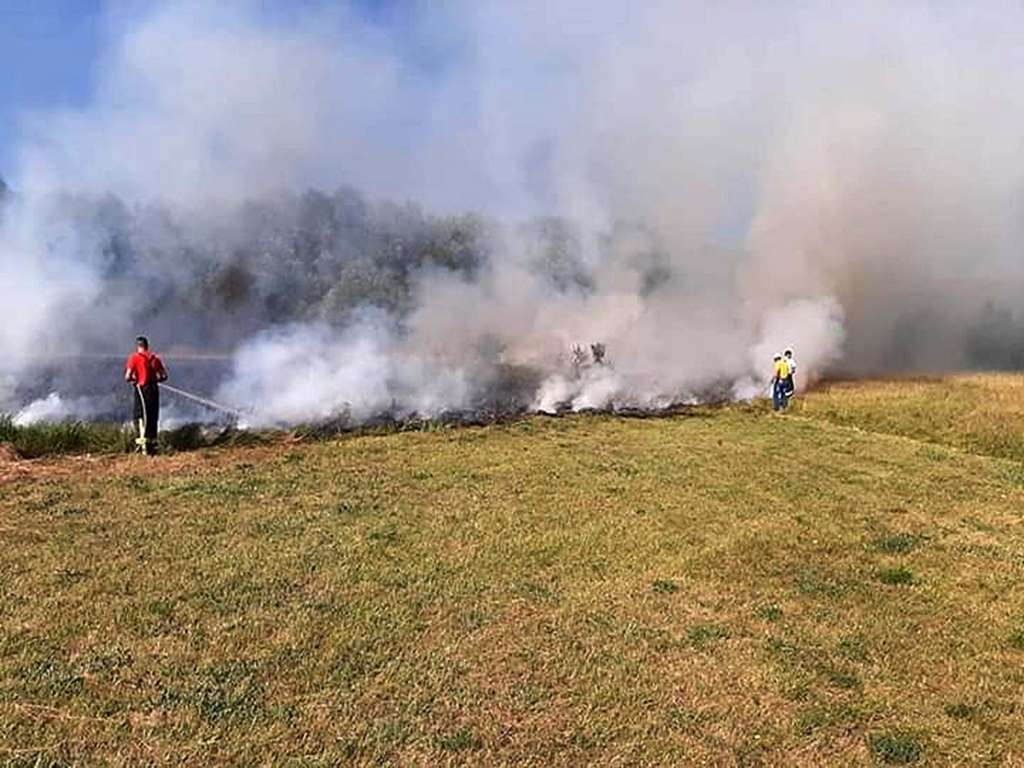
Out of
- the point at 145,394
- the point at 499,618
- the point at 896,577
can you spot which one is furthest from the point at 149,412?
the point at 896,577

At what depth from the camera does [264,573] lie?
30.3 ft

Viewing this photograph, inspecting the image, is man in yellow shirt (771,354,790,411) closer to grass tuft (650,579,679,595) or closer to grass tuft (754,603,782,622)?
grass tuft (650,579,679,595)

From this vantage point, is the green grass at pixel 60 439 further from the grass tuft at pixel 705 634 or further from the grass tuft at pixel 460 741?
the grass tuft at pixel 460 741

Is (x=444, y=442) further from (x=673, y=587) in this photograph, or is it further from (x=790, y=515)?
(x=673, y=587)

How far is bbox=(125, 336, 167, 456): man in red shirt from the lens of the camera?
1745 centimetres

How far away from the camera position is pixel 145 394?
17.5 m

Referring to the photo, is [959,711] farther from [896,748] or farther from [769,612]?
[769,612]

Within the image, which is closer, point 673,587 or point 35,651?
point 35,651

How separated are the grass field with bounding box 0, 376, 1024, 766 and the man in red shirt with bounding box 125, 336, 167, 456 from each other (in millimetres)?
1364

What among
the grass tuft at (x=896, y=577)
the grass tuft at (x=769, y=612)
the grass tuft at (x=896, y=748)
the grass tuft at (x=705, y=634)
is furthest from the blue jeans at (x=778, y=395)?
the grass tuft at (x=896, y=748)

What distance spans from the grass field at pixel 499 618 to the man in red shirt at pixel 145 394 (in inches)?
53.7

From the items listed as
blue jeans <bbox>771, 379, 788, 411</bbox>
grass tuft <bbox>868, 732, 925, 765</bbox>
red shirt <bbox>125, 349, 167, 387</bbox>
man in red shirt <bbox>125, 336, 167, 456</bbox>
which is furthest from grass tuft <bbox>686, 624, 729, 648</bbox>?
blue jeans <bbox>771, 379, 788, 411</bbox>

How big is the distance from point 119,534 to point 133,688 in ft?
15.6

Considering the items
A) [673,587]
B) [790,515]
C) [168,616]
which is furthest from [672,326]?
Answer: [168,616]
